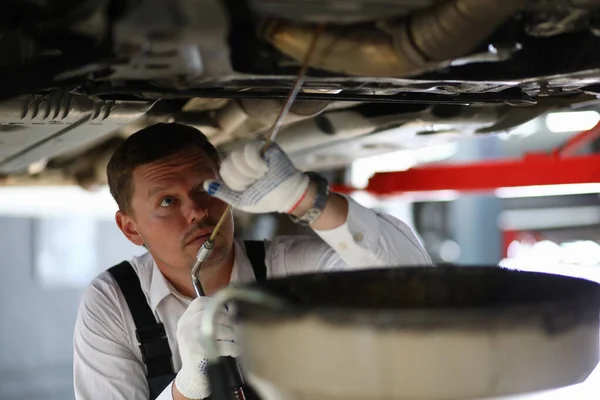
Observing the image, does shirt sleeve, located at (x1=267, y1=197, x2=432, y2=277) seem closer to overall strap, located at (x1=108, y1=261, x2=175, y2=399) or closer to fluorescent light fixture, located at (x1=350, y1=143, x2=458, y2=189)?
overall strap, located at (x1=108, y1=261, x2=175, y2=399)

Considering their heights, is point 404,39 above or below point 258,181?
above

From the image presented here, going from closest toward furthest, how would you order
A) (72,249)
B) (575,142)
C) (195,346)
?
1. (195,346)
2. (575,142)
3. (72,249)

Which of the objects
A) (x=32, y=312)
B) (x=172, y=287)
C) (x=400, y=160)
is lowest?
(x=32, y=312)

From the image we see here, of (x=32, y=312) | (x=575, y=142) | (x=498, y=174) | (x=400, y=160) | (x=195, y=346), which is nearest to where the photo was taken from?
(x=195, y=346)

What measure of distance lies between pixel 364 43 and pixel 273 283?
26 centimetres

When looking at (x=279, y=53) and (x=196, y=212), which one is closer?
(x=279, y=53)

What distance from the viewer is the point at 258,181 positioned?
2.62ft

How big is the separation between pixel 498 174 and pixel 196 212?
3.96 feet

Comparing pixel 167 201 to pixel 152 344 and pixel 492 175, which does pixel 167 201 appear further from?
pixel 492 175

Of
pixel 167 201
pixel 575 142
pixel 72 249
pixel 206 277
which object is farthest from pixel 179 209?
pixel 72 249

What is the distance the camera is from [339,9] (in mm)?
622

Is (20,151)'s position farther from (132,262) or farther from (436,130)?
(436,130)

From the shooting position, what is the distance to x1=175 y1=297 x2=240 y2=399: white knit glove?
90 cm

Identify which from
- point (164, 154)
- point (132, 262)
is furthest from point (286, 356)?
point (132, 262)
